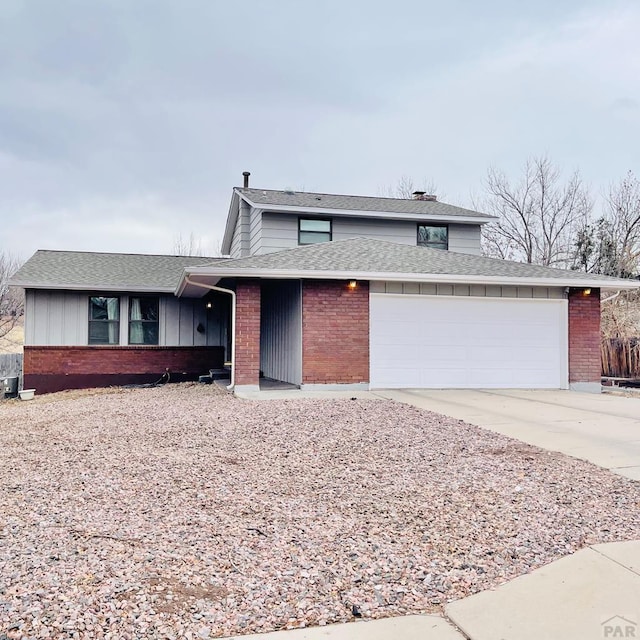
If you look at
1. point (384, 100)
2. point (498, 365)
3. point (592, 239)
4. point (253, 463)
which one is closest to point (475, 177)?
point (592, 239)

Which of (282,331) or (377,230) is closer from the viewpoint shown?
(282,331)

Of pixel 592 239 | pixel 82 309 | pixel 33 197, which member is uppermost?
pixel 33 197

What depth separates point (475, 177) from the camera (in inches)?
1125

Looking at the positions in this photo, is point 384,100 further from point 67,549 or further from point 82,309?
point 67,549

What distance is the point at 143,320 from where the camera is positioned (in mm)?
15406

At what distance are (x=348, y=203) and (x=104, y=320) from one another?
25.8ft

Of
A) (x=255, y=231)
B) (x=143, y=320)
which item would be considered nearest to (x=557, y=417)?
(x=255, y=231)

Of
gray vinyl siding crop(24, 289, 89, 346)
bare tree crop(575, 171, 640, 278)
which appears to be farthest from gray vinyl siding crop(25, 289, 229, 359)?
bare tree crop(575, 171, 640, 278)

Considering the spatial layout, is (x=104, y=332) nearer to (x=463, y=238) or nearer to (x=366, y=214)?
(x=366, y=214)

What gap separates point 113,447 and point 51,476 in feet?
3.82

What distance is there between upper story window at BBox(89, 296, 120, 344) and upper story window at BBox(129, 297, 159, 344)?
0.37 metres

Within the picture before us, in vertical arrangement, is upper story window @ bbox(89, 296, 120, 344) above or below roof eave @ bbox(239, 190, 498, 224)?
below

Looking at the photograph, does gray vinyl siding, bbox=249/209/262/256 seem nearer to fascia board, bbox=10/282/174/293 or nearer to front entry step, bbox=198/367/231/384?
fascia board, bbox=10/282/174/293

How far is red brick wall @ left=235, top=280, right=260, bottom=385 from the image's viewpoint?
35.4 ft
